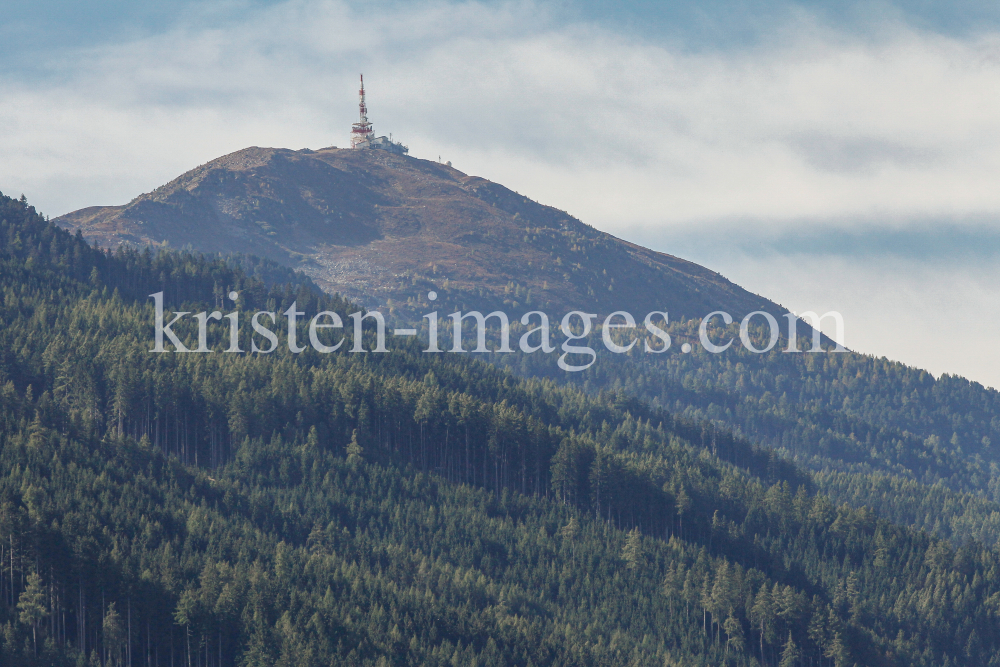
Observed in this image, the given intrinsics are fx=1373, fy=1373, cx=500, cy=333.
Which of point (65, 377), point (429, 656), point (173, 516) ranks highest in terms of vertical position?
point (65, 377)

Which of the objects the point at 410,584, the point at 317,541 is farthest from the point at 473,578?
the point at 317,541

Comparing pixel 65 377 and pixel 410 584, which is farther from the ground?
pixel 65 377

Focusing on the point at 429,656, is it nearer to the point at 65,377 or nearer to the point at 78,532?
the point at 78,532

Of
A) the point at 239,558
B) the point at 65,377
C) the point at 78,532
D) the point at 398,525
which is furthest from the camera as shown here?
the point at 65,377

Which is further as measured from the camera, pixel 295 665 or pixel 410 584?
pixel 410 584

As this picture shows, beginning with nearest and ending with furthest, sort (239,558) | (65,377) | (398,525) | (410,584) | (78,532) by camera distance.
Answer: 1. (78,532)
2. (239,558)
3. (410,584)
4. (398,525)
5. (65,377)

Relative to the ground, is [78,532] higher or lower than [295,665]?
higher

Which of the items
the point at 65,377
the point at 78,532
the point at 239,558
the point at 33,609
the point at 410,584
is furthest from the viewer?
the point at 65,377

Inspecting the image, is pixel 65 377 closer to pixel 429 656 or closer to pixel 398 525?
pixel 398 525

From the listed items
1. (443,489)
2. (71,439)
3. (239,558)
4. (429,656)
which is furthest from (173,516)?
(443,489)
